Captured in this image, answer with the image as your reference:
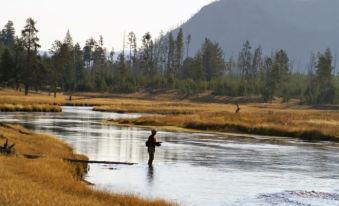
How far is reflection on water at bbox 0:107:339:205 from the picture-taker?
92.2ft

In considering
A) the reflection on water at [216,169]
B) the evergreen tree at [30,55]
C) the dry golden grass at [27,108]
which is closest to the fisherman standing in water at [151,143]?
the reflection on water at [216,169]

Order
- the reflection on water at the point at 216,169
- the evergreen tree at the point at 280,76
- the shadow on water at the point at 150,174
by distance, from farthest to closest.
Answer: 1. the evergreen tree at the point at 280,76
2. the shadow on water at the point at 150,174
3. the reflection on water at the point at 216,169

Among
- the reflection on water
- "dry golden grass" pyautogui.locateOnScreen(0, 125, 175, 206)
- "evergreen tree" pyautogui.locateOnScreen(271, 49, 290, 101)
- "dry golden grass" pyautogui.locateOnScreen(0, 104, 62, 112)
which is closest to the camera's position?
"dry golden grass" pyautogui.locateOnScreen(0, 125, 175, 206)

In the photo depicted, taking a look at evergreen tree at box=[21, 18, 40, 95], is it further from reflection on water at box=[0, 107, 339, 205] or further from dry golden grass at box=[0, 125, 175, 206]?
dry golden grass at box=[0, 125, 175, 206]

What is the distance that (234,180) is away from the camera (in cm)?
3291

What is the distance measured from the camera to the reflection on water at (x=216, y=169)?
2809 centimetres

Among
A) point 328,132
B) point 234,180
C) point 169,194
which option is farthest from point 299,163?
point 328,132

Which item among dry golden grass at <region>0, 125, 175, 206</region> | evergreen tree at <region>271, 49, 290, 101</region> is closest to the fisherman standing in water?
dry golden grass at <region>0, 125, 175, 206</region>

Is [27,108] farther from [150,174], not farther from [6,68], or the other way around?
[150,174]

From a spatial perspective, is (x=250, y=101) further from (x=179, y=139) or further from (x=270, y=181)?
(x=270, y=181)

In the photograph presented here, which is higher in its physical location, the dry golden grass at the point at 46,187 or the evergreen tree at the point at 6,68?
the evergreen tree at the point at 6,68

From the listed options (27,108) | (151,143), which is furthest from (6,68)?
(151,143)

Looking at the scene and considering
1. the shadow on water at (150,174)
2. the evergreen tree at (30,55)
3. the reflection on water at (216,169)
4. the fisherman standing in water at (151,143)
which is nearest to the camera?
the reflection on water at (216,169)

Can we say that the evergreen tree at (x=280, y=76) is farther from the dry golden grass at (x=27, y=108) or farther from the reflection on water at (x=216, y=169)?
the reflection on water at (x=216, y=169)
